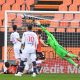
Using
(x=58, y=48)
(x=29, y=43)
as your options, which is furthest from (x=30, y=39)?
(x=58, y=48)

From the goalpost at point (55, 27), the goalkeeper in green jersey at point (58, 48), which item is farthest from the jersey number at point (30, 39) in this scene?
the goalpost at point (55, 27)

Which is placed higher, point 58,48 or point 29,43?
point 29,43

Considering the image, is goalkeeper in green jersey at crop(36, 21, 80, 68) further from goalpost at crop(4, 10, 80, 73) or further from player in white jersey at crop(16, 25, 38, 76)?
player in white jersey at crop(16, 25, 38, 76)

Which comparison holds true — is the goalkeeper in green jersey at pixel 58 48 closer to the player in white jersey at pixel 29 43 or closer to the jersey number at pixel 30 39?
the player in white jersey at pixel 29 43

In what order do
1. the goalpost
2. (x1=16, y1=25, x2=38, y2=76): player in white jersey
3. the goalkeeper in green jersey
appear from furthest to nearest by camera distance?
the goalpost, the goalkeeper in green jersey, (x1=16, y1=25, x2=38, y2=76): player in white jersey

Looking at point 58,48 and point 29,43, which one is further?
point 58,48

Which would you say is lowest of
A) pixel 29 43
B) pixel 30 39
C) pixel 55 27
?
pixel 29 43

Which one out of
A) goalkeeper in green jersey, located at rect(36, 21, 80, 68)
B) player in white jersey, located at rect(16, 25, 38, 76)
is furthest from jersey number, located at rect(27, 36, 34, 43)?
goalkeeper in green jersey, located at rect(36, 21, 80, 68)

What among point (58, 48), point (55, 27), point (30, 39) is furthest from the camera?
point (55, 27)

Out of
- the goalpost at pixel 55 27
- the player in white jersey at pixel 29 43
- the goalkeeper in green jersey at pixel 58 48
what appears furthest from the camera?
the goalpost at pixel 55 27

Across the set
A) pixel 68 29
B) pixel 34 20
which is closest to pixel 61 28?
pixel 68 29

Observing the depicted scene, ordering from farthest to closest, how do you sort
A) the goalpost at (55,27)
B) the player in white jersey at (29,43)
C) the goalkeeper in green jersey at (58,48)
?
the goalpost at (55,27) < the goalkeeper in green jersey at (58,48) < the player in white jersey at (29,43)

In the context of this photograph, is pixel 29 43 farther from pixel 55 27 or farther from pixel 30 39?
pixel 55 27

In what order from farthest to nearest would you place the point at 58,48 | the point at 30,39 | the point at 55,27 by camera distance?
the point at 55,27 < the point at 58,48 < the point at 30,39
